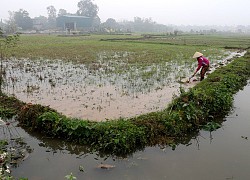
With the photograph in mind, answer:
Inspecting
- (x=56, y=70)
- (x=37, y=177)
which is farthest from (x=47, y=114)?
(x=56, y=70)

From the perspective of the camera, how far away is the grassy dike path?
5.02 meters

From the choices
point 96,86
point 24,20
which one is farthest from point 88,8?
point 96,86

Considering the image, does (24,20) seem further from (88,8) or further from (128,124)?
(128,124)

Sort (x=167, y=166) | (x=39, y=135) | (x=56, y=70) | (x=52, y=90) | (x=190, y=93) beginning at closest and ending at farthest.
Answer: (x=167, y=166) < (x=39, y=135) < (x=190, y=93) < (x=52, y=90) < (x=56, y=70)

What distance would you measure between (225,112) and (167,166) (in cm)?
358

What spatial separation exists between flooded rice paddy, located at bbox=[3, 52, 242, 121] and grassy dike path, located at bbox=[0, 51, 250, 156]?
867 millimetres

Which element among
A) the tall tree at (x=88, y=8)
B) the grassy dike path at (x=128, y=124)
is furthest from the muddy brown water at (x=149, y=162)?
the tall tree at (x=88, y=8)

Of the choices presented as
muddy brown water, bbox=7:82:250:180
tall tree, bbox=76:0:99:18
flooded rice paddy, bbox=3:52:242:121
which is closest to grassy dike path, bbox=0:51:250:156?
muddy brown water, bbox=7:82:250:180

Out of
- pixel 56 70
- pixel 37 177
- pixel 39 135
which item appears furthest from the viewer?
pixel 56 70

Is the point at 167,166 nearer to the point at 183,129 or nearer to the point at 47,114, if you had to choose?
the point at 183,129

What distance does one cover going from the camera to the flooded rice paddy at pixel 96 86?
7039 millimetres

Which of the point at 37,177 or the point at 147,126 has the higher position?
the point at 147,126

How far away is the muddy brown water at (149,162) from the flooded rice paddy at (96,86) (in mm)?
1620

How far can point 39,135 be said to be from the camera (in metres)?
5.62
